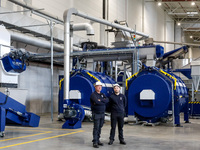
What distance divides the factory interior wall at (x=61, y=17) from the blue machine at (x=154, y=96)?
24.1 feet

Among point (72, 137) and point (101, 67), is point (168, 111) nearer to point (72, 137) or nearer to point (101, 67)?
point (72, 137)

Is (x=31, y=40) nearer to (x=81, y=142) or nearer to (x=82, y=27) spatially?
(x=82, y=27)

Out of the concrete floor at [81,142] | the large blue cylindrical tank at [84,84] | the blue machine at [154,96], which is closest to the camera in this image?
the concrete floor at [81,142]

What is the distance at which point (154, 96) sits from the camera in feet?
43.1

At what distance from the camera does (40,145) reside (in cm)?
802

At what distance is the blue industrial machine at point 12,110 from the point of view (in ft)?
30.5

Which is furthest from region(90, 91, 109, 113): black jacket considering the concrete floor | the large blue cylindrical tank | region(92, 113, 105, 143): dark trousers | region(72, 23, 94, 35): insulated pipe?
region(72, 23, 94, 35): insulated pipe

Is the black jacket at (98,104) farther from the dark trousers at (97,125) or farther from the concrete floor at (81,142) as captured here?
the concrete floor at (81,142)

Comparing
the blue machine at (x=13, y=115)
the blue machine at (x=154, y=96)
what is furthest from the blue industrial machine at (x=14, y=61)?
the blue machine at (x=154, y=96)

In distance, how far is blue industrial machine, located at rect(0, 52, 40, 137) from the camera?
30.5 ft

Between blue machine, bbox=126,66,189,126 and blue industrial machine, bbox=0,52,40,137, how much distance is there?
492cm

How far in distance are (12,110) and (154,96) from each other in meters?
5.96

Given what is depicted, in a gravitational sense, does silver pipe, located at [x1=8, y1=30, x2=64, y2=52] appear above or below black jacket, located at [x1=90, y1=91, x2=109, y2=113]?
above

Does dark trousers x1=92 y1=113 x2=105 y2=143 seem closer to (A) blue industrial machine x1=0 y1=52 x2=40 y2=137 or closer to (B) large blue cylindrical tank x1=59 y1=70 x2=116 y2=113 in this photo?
(A) blue industrial machine x1=0 y1=52 x2=40 y2=137
